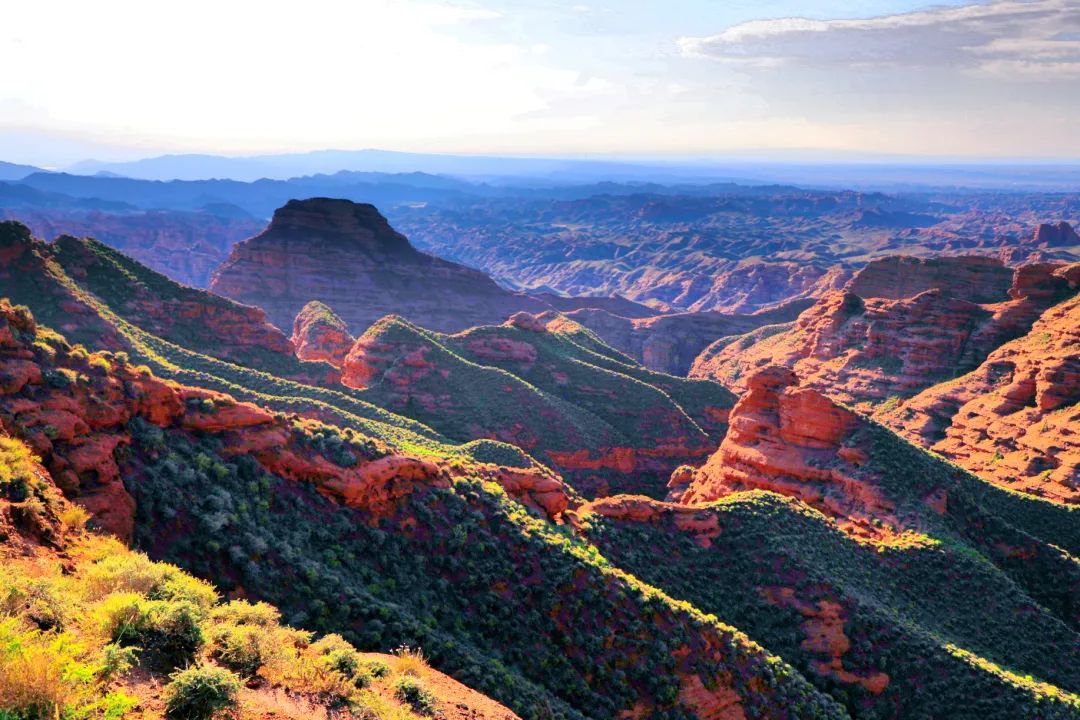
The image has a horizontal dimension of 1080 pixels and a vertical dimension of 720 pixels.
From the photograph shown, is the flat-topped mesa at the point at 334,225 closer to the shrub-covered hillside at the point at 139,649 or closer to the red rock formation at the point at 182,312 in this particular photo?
the red rock formation at the point at 182,312

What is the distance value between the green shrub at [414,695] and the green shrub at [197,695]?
14.1 feet

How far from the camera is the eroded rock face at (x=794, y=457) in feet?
132

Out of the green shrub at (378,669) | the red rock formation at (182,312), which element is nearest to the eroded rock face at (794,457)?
the green shrub at (378,669)

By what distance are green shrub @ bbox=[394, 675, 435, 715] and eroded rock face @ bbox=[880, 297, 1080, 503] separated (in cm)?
5422

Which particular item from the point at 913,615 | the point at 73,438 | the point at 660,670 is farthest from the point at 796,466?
the point at 73,438

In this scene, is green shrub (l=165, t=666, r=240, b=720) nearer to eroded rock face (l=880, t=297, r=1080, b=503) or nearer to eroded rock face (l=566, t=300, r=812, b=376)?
eroded rock face (l=880, t=297, r=1080, b=503)

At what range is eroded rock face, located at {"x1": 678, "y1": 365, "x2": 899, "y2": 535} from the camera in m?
40.2

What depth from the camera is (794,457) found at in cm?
4400

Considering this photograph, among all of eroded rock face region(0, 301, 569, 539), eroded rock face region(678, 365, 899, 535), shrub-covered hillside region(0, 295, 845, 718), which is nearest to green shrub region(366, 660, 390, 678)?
shrub-covered hillside region(0, 295, 845, 718)

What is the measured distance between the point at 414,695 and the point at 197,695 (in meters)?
5.05

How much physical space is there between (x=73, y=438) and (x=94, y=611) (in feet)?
24.2

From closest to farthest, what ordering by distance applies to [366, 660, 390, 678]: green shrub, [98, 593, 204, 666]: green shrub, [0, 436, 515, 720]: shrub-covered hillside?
1. [0, 436, 515, 720]: shrub-covered hillside
2. [98, 593, 204, 666]: green shrub
3. [366, 660, 390, 678]: green shrub

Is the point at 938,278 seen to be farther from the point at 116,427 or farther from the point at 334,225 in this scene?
the point at 116,427

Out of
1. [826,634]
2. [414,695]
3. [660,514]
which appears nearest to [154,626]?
[414,695]
